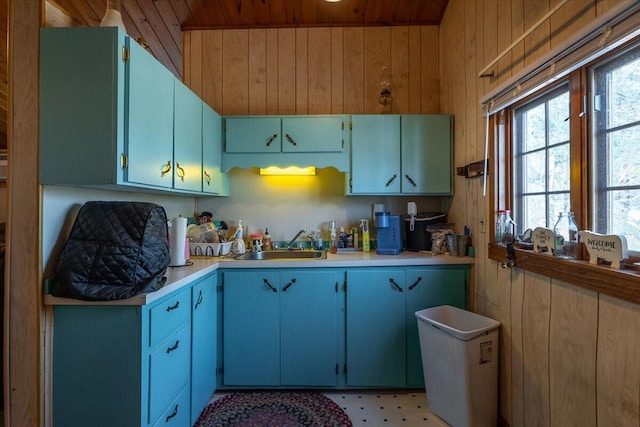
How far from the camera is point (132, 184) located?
132 cm

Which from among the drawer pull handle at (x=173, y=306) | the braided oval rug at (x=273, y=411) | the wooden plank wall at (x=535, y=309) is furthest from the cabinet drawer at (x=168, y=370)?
the wooden plank wall at (x=535, y=309)

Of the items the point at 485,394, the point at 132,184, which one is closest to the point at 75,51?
the point at 132,184

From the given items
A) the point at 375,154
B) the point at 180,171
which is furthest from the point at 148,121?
the point at 375,154

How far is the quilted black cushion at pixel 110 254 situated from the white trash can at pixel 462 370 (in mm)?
1484

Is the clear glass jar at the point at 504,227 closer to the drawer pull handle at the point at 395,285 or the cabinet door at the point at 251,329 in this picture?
the drawer pull handle at the point at 395,285

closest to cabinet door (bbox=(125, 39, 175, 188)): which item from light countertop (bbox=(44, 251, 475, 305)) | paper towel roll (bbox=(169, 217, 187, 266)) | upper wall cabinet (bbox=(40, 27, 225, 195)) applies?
upper wall cabinet (bbox=(40, 27, 225, 195))

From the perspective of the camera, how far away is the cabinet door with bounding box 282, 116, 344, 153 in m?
2.25

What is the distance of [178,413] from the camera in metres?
1.46

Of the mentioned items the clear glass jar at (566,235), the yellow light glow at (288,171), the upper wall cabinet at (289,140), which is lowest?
the clear glass jar at (566,235)

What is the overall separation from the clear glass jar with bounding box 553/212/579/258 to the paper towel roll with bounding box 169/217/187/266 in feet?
6.40

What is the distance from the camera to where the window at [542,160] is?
133 cm

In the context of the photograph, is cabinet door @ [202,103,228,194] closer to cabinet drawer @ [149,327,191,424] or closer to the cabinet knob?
the cabinet knob

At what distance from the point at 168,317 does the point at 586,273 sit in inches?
69.3

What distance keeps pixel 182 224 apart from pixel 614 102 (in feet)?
7.08
